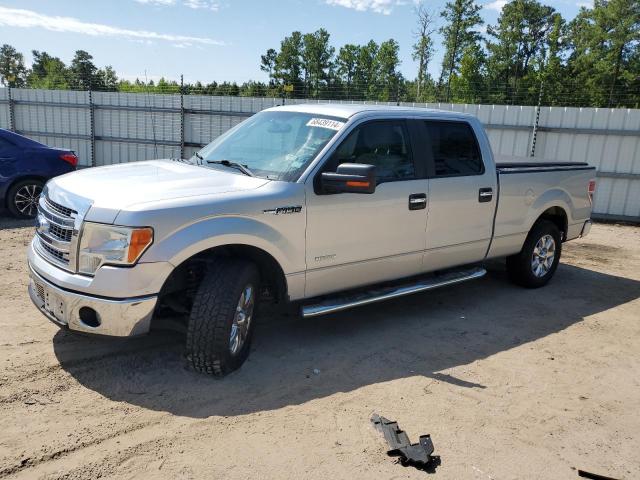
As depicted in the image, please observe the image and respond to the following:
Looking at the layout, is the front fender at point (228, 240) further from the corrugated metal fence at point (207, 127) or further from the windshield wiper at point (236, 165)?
the corrugated metal fence at point (207, 127)

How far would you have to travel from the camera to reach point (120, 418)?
340cm

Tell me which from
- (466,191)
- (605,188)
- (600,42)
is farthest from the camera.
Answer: (600,42)

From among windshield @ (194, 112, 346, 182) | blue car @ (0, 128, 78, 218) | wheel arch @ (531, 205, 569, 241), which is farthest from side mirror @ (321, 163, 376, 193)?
blue car @ (0, 128, 78, 218)

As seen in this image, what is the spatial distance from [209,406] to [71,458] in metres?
0.87

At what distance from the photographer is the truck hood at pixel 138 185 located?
3645mm

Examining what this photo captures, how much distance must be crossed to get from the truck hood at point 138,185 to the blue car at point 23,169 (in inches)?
205

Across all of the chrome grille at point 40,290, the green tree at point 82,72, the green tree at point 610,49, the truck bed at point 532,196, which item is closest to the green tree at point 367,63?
the green tree at point 610,49

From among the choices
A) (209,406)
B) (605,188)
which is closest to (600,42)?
(605,188)

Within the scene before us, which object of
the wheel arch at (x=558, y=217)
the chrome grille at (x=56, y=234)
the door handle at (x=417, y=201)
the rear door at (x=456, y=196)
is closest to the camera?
the chrome grille at (x=56, y=234)

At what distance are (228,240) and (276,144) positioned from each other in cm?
122

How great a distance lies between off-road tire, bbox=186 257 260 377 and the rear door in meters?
2.11

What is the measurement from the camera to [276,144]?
4688 millimetres

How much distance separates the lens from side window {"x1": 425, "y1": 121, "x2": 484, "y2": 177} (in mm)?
5293

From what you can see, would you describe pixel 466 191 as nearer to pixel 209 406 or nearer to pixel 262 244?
pixel 262 244
